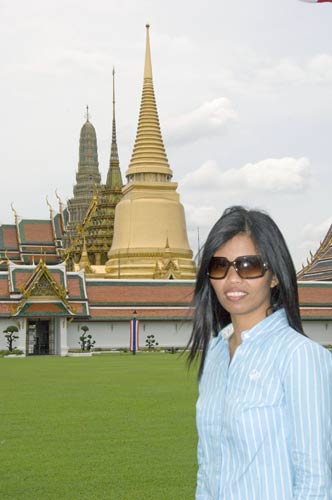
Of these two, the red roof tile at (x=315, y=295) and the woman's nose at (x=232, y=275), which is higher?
the red roof tile at (x=315, y=295)

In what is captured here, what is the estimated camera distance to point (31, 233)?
49312mm

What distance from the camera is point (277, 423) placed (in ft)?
8.48

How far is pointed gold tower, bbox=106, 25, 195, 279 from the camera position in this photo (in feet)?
145

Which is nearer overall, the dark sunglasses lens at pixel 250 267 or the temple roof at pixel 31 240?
the dark sunglasses lens at pixel 250 267

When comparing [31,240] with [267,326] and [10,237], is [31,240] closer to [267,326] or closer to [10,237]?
[10,237]

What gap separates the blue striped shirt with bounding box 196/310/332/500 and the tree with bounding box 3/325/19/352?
31711mm

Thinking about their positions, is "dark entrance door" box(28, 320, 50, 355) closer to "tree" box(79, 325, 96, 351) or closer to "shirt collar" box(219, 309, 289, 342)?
"tree" box(79, 325, 96, 351)

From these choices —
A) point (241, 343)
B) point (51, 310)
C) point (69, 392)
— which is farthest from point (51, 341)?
point (241, 343)

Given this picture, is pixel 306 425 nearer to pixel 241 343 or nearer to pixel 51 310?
pixel 241 343

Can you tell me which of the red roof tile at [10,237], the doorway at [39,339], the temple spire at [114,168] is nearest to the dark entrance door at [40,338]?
the doorway at [39,339]

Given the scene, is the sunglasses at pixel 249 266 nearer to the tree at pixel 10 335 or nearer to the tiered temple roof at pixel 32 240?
the tree at pixel 10 335

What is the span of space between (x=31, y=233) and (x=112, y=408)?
3760 centimetres

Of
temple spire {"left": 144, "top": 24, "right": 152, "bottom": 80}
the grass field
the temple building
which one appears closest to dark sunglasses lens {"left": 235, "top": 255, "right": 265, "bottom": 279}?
the grass field

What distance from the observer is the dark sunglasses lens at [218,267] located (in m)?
2.87
